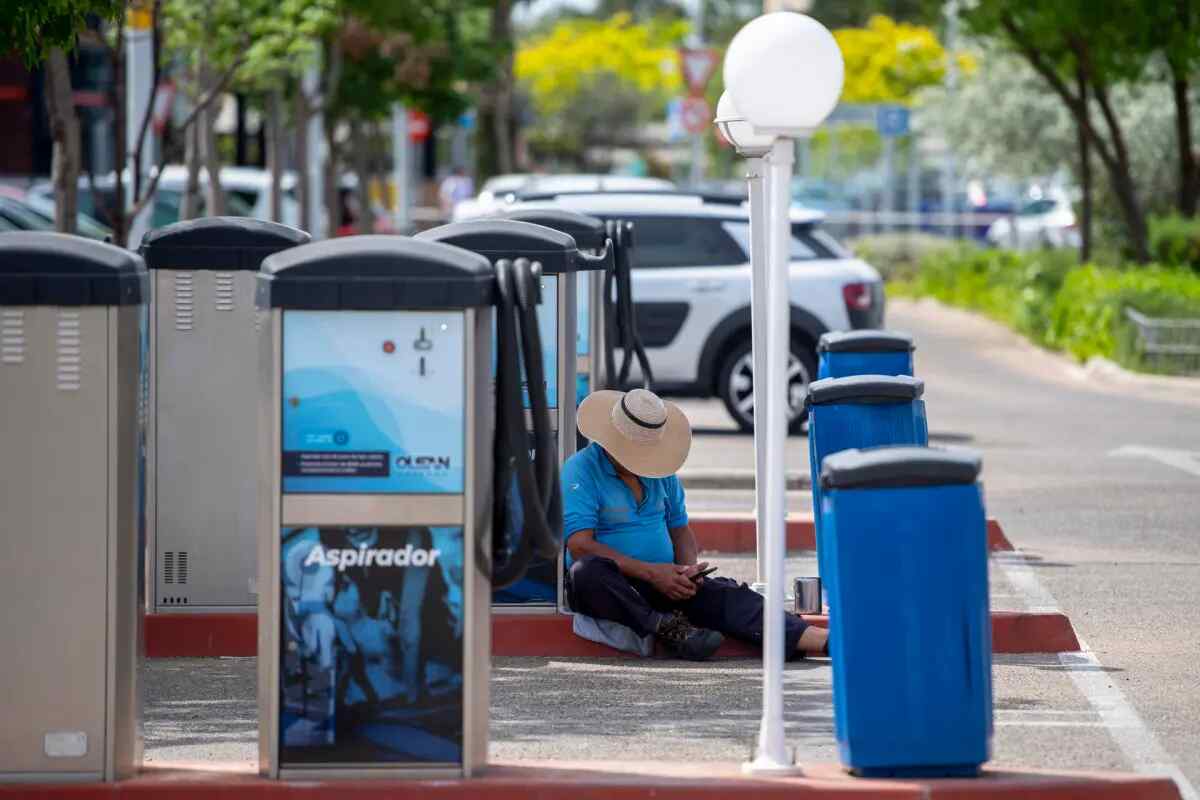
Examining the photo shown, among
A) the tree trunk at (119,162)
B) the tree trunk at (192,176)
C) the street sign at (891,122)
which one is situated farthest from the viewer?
the street sign at (891,122)

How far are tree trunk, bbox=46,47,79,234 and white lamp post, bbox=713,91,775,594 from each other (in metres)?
6.36

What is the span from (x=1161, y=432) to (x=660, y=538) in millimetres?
10325

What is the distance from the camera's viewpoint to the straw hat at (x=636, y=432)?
800 centimetres

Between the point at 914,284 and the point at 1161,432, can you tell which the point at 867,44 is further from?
the point at 1161,432

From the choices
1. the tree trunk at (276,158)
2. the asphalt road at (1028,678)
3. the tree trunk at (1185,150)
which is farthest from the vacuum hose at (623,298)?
the tree trunk at (276,158)

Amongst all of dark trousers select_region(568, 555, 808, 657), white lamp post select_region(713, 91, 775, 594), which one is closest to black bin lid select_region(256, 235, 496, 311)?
dark trousers select_region(568, 555, 808, 657)

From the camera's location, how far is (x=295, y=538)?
19.1ft

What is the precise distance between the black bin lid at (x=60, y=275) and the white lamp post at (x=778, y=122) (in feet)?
5.52

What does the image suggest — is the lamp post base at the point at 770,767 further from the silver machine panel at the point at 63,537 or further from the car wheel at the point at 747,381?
the car wheel at the point at 747,381

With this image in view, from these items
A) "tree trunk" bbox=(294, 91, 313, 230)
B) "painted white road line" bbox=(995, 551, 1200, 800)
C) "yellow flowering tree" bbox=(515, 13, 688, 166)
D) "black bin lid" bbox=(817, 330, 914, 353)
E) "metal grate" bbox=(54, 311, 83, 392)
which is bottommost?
"painted white road line" bbox=(995, 551, 1200, 800)

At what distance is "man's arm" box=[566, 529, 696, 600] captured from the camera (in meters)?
8.15

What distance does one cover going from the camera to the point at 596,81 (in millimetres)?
84500

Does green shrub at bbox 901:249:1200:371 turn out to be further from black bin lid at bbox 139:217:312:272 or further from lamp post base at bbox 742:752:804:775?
lamp post base at bbox 742:752:804:775

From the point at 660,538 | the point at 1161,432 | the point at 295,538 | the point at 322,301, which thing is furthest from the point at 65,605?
the point at 1161,432
